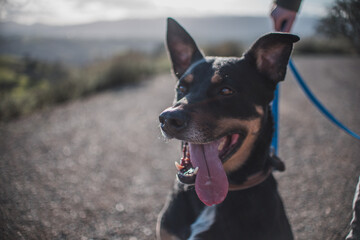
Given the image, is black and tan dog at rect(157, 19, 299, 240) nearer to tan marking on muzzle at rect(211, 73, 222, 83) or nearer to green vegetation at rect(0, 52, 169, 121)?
tan marking on muzzle at rect(211, 73, 222, 83)

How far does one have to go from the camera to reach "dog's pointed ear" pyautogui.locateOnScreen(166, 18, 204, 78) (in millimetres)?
2338

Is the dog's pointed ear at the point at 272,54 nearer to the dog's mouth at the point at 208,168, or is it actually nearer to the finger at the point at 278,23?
the finger at the point at 278,23

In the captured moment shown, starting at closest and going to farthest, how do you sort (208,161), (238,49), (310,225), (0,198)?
1. (208,161)
2. (310,225)
3. (0,198)
4. (238,49)

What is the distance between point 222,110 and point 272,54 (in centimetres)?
68

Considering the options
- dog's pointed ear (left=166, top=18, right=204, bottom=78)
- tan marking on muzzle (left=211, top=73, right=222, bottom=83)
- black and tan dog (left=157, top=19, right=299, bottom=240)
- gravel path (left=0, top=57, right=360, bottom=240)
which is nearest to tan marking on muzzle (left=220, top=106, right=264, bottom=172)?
black and tan dog (left=157, top=19, right=299, bottom=240)

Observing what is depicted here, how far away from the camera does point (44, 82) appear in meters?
9.82

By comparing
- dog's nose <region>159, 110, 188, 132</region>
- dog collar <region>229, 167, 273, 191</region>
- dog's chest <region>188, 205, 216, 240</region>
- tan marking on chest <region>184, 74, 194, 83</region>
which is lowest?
dog's chest <region>188, 205, 216, 240</region>

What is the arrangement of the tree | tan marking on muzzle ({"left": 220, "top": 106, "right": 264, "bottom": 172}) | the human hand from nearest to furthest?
Result: 1. tan marking on muzzle ({"left": 220, "top": 106, "right": 264, "bottom": 172})
2. the tree
3. the human hand

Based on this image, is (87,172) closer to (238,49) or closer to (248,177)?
(248,177)

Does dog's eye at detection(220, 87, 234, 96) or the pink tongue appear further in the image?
dog's eye at detection(220, 87, 234, 96)

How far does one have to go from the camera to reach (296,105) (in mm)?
8195

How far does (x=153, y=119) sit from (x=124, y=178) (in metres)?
3.11

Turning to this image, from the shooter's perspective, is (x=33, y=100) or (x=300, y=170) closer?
(x=300, y=170)

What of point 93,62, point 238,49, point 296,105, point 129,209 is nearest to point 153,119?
point 129,209
